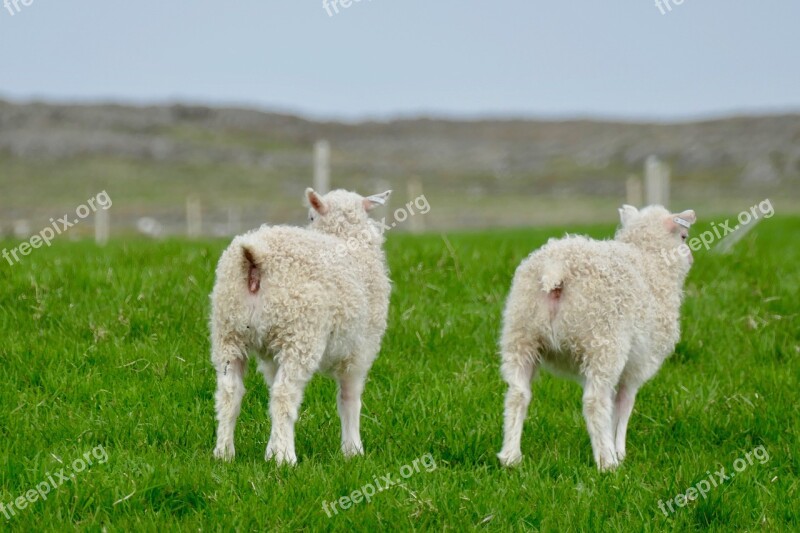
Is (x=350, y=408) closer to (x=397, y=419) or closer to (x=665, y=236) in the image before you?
(x=397, y=419)

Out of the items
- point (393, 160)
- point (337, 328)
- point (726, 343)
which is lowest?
point (393, 160)

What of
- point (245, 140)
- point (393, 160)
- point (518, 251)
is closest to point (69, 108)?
point (245, 140)

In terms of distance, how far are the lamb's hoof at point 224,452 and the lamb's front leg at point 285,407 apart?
8.2 inches

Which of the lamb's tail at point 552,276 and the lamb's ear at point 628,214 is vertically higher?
the lamb's ear at point 628,214

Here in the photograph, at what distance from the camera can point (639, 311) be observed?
5.80 meters

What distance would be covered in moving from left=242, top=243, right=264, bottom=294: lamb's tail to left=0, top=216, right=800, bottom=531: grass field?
0.92 m

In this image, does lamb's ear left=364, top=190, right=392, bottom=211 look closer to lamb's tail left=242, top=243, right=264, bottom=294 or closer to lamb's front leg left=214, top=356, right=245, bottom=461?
lamb's tail left=242, top=243, right=264, bottom=294

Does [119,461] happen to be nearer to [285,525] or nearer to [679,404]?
[285,525]

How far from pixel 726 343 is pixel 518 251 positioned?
3.10 m

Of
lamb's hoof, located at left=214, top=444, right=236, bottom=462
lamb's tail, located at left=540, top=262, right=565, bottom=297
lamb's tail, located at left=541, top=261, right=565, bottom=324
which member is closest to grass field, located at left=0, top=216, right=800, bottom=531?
lamb's hoof, located at left=214, top=444, right=236, bottom=462

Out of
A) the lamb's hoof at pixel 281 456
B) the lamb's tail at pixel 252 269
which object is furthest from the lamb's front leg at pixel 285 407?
the lamb's tail at pixel 252 269

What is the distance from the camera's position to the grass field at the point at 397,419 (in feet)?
15.7

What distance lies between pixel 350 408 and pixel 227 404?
2.66 ft

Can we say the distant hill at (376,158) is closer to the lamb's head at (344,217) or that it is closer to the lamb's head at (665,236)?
the lamb's head at (665,236)
